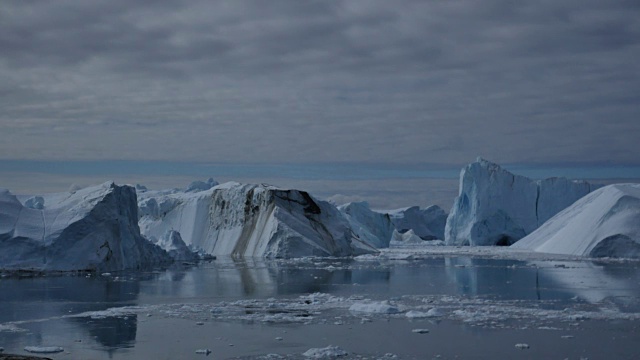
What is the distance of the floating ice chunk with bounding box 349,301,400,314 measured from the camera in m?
11.8

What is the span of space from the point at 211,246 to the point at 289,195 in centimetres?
463

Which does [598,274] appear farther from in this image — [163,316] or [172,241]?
[172,241]

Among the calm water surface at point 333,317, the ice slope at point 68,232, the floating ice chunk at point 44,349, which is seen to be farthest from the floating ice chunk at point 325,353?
the ice slope at point 68,232

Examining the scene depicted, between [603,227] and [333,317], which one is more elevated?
[603,227]

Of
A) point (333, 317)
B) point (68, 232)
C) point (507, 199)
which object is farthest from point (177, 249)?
point (507, 199)

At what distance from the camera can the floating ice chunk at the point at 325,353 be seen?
817 centimetres

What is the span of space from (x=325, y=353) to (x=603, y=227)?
2015cm

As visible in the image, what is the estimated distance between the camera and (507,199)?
41.4 metres

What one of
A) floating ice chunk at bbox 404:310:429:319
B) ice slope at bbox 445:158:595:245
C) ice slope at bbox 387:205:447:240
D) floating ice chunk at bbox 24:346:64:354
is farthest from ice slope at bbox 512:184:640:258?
ice slope at bbox 387:205:447:240

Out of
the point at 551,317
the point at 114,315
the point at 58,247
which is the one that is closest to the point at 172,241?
the point at 58,247

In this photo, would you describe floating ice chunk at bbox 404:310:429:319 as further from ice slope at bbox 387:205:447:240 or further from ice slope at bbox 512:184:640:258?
ice slope at bbox 387:205:447:240

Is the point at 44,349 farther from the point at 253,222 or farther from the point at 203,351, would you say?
the point at 253,222

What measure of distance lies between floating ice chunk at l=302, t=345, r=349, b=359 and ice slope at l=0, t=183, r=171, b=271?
12.7m

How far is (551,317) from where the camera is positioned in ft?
36.1
